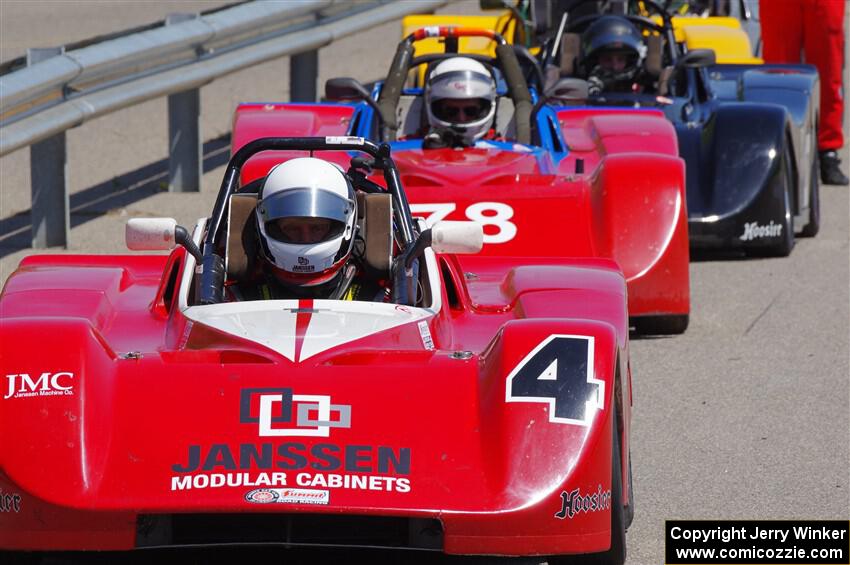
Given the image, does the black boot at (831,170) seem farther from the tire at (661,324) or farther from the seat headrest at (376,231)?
the seat headrest at (376,231)

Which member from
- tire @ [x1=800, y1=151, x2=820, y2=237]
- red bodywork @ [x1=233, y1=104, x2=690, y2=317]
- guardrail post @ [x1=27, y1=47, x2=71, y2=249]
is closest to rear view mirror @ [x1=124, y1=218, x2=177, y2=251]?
red bodywork @ [x1=233, y1=104, x2=690, y2=317]

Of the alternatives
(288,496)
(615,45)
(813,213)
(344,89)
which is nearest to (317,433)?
(288,496)

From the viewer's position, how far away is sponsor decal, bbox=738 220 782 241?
431 inches

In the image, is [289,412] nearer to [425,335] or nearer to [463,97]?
[425,335]

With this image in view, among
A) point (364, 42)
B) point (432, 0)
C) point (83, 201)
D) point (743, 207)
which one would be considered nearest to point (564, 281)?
point (743, 207)

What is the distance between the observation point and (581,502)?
5.34 m

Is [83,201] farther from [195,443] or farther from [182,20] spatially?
[195,443]

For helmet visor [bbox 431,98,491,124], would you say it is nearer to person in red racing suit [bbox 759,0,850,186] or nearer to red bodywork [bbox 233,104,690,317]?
red bodywork [bbox 233,104,690,317]

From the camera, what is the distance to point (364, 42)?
19375mm

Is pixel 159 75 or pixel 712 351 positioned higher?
pixel 159 75

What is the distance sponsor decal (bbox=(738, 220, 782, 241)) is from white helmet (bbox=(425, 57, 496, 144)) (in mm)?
1610

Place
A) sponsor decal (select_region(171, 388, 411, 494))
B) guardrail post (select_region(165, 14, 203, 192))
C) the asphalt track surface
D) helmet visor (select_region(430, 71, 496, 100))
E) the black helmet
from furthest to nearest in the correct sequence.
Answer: the black helmet
guardrail post (select_region(165, 14, 203, 192))
helmet visor (select_region(430, 71, 496, 100))
the asphalt track surface
sponsor decal (select_region(171, 388, 411, 494))

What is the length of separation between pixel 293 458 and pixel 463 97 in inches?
225

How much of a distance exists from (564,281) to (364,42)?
12.6m
